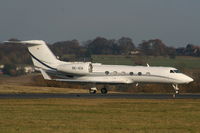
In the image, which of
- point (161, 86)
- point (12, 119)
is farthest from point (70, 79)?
point (12, 119)

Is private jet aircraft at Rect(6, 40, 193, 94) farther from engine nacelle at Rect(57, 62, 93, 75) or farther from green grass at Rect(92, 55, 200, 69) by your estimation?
green grass at Rect(92, 55, 200, 69)

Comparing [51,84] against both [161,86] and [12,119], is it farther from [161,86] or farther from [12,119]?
[12,119]

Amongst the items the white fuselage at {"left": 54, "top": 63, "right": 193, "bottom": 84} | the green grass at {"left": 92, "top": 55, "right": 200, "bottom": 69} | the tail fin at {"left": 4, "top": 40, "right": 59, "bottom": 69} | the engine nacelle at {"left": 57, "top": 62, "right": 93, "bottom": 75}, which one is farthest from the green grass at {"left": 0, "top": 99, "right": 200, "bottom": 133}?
the green grass at {"left": 92, "top": 55, "right": 200, "bottom": 69}

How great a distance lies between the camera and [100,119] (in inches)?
922

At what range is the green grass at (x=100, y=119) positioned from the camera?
19.8m

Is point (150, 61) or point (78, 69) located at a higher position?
point (150, 61)

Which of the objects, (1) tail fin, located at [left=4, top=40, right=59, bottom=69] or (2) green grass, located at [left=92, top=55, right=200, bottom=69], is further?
(2) green grass, located at [left=92, top=55, right=200, bottom=69]

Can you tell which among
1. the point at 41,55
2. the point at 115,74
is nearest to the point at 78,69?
the point at 115,74

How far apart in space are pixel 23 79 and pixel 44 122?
5306cm

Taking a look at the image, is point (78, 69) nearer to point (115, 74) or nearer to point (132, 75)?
point (115, 74)

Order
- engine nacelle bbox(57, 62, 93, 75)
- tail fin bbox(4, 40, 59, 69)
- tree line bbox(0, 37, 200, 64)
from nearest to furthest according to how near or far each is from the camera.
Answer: engine nacelle bbox(57, 62, 93, 75) < tail fin bbox(4, 40, 59, 69) < tree line bbox(0, 37, 200, 64)

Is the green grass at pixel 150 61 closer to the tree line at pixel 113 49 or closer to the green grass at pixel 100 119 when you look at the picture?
the tree line at pixel 113 49

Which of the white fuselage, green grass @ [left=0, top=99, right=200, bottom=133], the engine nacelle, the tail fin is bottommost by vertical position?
green grass @ [left=0, top=99, right=200, bottom=133]

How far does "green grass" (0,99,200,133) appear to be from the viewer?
19797 millimetres
